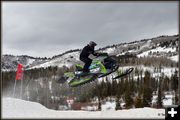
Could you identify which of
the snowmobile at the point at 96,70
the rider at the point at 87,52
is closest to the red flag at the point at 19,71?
the snowmobile at the point at 96,70

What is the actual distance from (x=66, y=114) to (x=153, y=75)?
43809 mm

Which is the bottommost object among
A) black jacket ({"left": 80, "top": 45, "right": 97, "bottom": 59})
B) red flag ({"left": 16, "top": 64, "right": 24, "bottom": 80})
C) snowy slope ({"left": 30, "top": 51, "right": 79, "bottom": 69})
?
red flag ({"left": 16, "top": 64, "right": 24, "bottom": 80})

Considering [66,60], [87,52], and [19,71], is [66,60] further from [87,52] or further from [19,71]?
[19,71]

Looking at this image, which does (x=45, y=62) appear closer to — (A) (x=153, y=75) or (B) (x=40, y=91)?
(B) (x=40, y=91)

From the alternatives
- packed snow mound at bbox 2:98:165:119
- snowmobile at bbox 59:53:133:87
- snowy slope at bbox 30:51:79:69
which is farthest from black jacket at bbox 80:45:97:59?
packed snow mound at bbox 2:98:165:119

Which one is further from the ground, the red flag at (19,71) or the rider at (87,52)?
the rider at (87,52)

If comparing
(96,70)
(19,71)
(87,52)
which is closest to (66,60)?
(87,52)

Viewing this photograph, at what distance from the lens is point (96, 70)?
19906 mm

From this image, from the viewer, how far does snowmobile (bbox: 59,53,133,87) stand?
19766 mm

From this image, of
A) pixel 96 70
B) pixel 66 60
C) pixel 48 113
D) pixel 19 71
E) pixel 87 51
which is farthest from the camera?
pixel 19 71

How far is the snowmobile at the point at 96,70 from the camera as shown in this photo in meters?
19.8

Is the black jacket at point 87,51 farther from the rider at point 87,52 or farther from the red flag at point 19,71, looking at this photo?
the red flag at point 19,71

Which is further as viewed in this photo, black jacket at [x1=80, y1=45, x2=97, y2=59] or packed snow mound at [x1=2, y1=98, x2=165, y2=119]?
black jacket at [x1=80, y1=45, x2=97, y2=59]

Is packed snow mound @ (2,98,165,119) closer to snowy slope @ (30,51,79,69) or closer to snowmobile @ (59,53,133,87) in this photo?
snowmobile @ (59,53,133,87)
